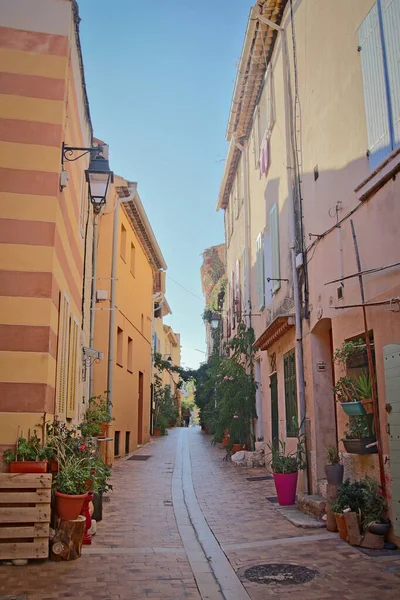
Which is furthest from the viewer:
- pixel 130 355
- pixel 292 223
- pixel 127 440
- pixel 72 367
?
pixel 130 355

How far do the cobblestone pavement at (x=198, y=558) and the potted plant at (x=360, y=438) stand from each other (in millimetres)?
998

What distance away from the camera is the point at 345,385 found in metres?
6.81

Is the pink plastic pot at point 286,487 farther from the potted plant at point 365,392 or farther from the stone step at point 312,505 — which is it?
the potted plant at point 365,392

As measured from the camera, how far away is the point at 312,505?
7703 mm

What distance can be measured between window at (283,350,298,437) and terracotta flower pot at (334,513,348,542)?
10.9 feet

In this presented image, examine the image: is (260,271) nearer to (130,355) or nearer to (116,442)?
(116,442)

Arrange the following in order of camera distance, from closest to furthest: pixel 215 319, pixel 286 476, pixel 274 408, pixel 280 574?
1. pixel 280 574
2. pixel 286 476
3. pixel 274 408
4. pixel 215 319

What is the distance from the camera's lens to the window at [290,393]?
10016 millimetres

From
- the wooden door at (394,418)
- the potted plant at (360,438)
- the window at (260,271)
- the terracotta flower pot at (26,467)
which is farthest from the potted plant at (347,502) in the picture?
the window at (260,271)

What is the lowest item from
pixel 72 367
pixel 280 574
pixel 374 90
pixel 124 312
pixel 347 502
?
pixel 280 574

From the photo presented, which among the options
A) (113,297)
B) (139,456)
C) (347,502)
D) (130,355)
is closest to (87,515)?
(347,502)

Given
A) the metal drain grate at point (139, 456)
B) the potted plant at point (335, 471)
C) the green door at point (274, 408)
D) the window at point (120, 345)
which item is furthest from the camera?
the window at point (120, 345)

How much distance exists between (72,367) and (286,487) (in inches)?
141

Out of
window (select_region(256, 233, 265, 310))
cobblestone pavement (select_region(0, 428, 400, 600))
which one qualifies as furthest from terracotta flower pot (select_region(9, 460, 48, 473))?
window (select_region(256, 233, 265, 310))
